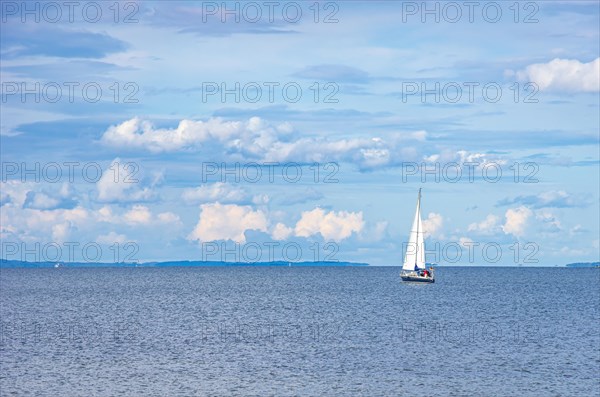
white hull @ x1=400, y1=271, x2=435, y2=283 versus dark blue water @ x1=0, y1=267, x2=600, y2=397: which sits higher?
white hull @ x1=400, y1=271, x2=435, y2=283

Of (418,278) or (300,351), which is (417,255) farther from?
(300,351)

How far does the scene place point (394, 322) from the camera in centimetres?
11238

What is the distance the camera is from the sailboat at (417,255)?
182500mm

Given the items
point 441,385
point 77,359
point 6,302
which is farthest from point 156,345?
point 6,302

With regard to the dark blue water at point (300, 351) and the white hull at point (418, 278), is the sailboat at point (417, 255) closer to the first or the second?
the white hull at point (418, 278)

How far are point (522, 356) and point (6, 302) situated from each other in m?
111

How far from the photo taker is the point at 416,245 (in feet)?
602

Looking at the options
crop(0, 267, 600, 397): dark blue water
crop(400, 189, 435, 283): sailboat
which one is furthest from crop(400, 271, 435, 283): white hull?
crop(0, 267, 600, 397): dark blue water

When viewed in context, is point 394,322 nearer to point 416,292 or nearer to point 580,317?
point 580,317

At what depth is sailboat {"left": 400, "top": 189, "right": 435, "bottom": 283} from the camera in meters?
182

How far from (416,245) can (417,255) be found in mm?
5080

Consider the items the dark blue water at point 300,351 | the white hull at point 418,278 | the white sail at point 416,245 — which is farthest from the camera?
the white hull at point 418,278

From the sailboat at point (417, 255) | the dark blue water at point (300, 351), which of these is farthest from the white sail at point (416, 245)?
the dark blue water at point (300, 351)

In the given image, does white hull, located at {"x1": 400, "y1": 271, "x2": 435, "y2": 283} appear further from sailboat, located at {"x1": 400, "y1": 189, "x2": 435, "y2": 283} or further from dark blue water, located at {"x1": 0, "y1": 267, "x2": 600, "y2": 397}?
dark blue water, located at {"x1": 0, "y1": 267, "x2": 600, "y2": 397}
